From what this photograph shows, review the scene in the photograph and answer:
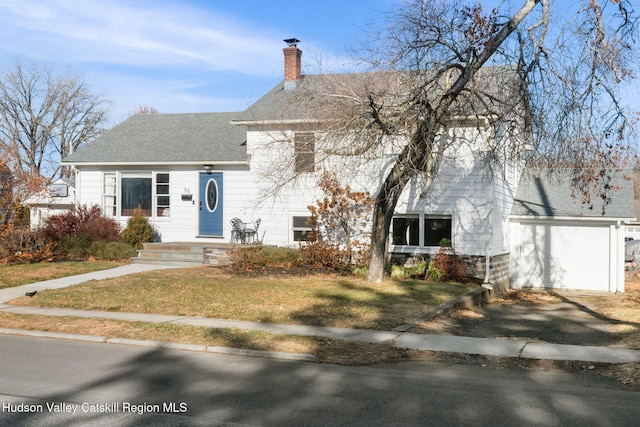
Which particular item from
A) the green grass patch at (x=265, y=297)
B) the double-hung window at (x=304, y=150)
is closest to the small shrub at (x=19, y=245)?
the green grass patch at (x=265, y=297)

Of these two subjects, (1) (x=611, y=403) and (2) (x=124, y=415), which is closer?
(2) (x=124, y=415)

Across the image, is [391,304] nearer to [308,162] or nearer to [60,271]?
[308,162]

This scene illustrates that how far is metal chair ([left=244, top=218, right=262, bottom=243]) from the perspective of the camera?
845 inches

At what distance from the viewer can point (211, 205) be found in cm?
2236

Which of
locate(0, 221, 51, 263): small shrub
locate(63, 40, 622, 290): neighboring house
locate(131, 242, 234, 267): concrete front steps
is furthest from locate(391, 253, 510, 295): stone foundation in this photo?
locate(0, 221, 51, 263): small shrub

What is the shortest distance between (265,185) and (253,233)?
1.73 meters

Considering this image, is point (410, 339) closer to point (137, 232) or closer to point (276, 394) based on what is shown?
point (276, 394)

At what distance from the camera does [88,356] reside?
29.0 ft

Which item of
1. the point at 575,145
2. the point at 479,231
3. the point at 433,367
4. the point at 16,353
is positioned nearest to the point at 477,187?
the point at 479,231

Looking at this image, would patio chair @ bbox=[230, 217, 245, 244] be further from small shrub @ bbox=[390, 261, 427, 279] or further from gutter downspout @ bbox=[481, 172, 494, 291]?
gutter downspout @ bbox=[481, 172, 494, 291]

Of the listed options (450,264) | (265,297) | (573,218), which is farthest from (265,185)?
(573,218)

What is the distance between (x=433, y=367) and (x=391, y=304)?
4800 millimetres

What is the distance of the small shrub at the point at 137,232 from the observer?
21641 mm

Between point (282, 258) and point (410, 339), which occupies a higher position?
point (282, 258)
